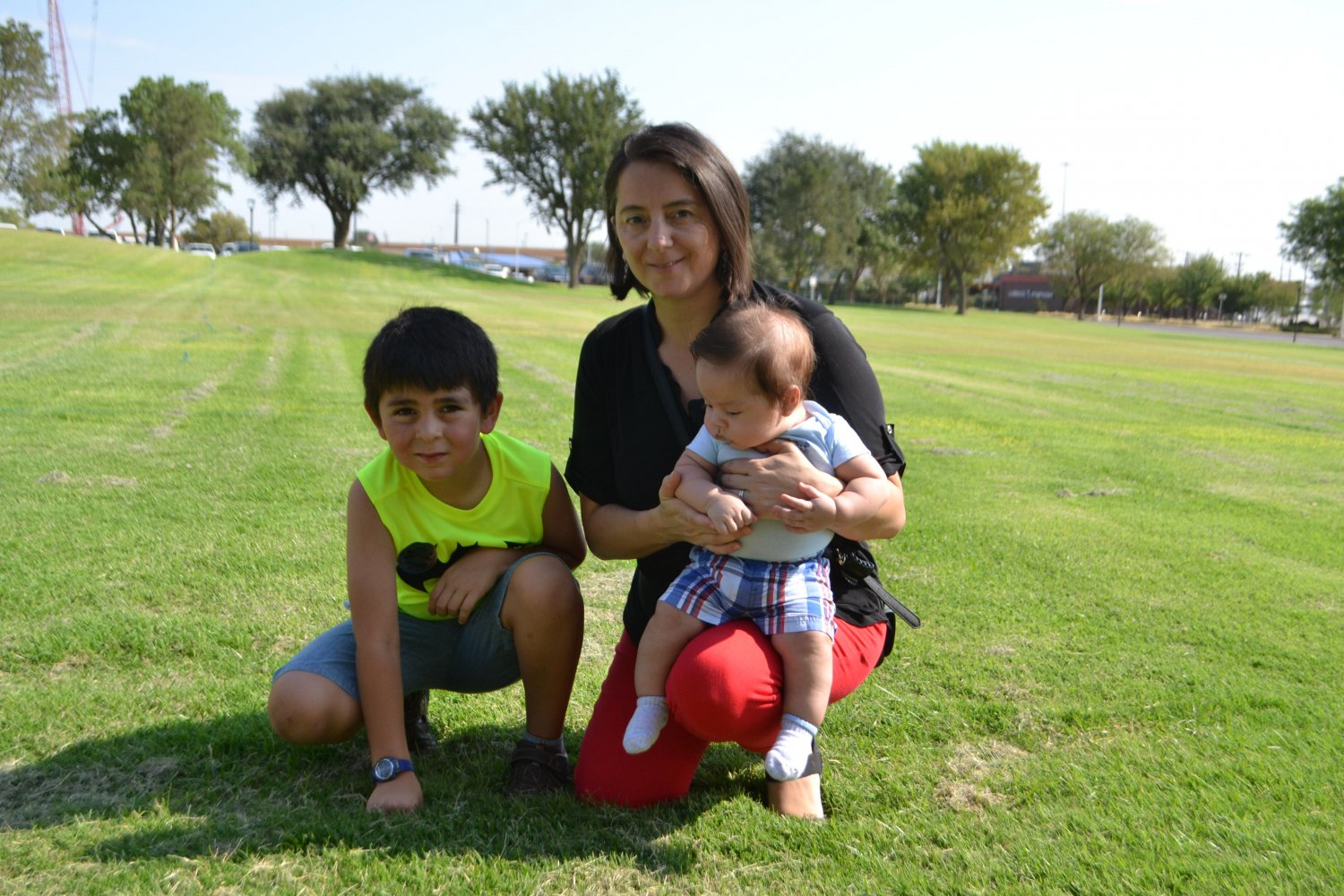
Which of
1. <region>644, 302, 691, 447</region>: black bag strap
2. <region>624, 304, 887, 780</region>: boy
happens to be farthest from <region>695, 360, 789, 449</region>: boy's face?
<region>644, 302, 691, 447</region>: black bag strap

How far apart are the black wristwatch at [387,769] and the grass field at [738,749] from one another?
0.31ft

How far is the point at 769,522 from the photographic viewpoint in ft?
7.86

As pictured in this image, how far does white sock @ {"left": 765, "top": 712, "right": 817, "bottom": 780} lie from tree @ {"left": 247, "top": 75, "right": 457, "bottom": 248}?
55941mm

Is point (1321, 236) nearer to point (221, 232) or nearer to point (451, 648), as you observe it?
point (451, 648)

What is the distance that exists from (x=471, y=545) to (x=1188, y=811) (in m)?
1.93

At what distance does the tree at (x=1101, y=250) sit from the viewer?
232 feet

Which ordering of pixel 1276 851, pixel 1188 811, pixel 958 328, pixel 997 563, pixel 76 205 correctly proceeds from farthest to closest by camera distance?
pixel 76 205
pixel 958 328
pixel 997 563
pixel 1188 811
pixel 1276 851

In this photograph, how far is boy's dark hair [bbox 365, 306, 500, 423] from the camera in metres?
2.52

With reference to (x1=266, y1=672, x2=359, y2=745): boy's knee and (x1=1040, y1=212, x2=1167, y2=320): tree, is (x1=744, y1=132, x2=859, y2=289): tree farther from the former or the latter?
(x1=266, y1=672, x2=359, y2=745): boy's knee

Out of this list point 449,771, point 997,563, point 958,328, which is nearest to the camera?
point 449,771

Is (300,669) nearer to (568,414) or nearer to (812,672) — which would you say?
(812,672)

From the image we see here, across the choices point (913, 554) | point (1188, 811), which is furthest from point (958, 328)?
point (1188, 811)

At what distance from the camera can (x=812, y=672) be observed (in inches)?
92.6

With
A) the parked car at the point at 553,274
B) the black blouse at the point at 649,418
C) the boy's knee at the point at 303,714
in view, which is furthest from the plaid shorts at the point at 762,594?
the parked car at the point at 553,274
